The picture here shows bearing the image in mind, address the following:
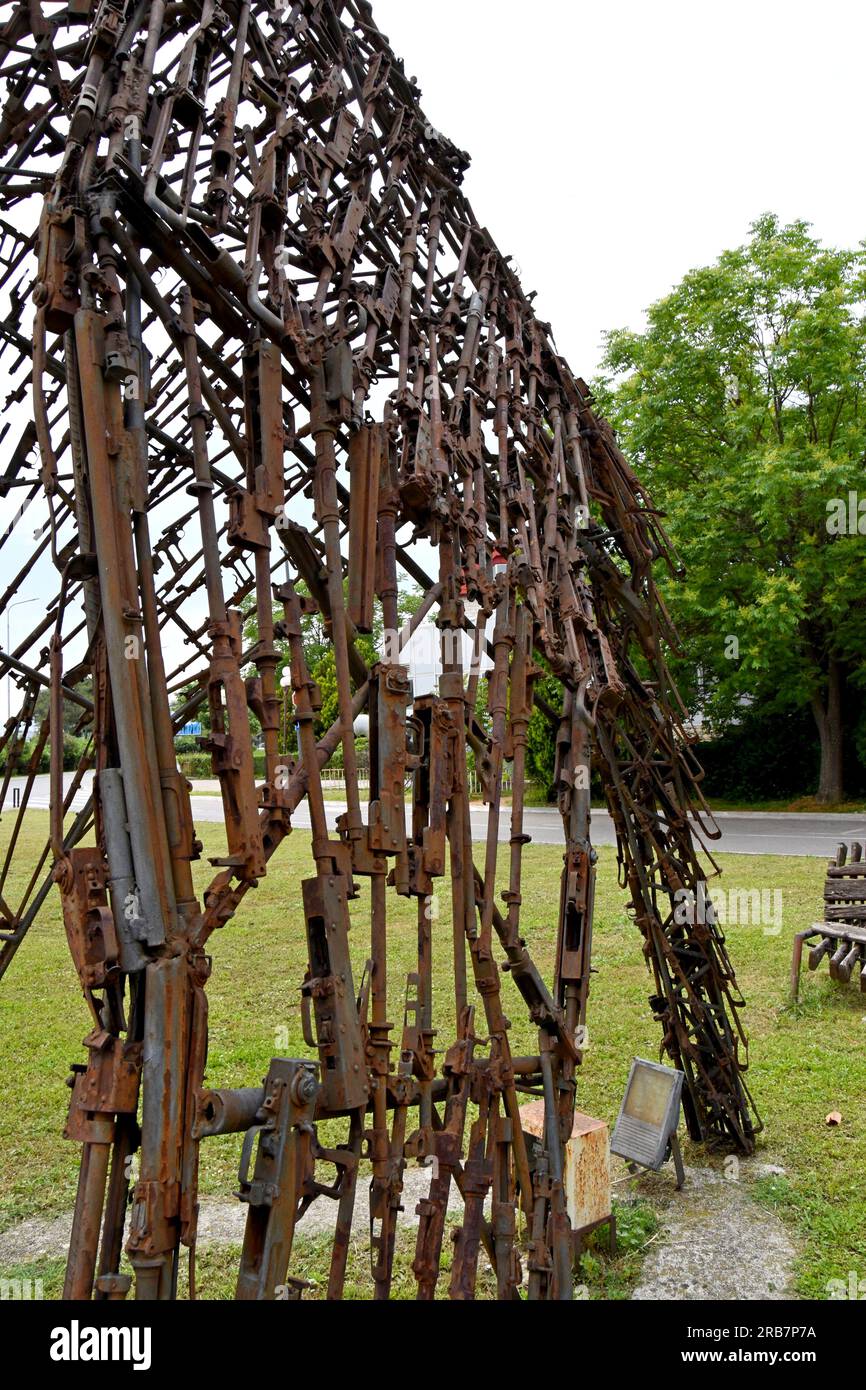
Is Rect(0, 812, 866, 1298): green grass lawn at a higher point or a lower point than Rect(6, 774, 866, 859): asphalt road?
lower

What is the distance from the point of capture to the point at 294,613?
7.81ft

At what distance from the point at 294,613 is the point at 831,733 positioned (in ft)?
63.3

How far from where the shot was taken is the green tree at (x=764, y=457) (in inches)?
690

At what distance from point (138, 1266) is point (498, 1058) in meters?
1.33

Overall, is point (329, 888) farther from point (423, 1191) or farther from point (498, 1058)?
point (423, 1191)

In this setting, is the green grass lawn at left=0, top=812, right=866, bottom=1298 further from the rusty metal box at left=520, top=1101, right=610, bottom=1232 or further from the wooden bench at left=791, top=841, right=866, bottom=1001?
the wooden bench at left=791, top=841, right=866, bottom=1001

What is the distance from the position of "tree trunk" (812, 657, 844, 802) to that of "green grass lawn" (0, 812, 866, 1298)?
6.80 m

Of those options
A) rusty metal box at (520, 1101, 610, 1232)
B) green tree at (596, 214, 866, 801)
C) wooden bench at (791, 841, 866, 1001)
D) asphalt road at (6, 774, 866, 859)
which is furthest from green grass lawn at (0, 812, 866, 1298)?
green tree at (596, 214, 866, 801)

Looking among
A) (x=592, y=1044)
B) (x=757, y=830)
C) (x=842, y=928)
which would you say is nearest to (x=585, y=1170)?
(x=592, y=1044)

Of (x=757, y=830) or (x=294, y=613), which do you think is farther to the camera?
→ (x=757, y=830)

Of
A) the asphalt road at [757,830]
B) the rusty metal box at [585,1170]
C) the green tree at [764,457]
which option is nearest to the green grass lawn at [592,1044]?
the rusty metal box at [585,1170]

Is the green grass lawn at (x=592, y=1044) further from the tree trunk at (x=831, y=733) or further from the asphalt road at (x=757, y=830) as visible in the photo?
the tree trunk at (x=831, y=733)

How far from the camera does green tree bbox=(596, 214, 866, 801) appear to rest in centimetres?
1753

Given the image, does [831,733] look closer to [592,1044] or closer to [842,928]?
[842,928]
